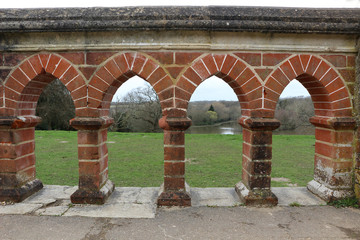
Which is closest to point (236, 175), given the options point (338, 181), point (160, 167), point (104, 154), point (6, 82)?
point (160, 167)

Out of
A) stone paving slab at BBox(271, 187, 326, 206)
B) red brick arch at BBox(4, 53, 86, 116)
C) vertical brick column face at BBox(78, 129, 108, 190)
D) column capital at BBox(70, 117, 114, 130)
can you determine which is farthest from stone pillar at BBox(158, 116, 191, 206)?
stone paving slab at BBox(271, 187, 326, 206)

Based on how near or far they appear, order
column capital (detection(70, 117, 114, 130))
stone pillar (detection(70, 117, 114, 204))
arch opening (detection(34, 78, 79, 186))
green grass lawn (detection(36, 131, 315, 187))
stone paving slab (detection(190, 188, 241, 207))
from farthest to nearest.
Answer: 1. arch opening (detection(34, 78, 79, 186))
2. green grass lawn (detection(36, 131, 315, 187))
3. stone paving slab (detection(190, 188, 241, 207))
4. stone pillar (detection(70, 117, 114, 204))
5. column capital (detection(70, 117, 114, 130))

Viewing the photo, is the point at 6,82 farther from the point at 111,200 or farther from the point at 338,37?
the point at 338,37

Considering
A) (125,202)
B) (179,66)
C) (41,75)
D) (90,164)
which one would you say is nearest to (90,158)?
(90,164)

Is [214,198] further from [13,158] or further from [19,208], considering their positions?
[13,158]

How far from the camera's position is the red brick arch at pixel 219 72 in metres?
3.86

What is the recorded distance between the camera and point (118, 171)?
7.22 metres

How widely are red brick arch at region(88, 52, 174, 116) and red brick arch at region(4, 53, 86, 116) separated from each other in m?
0.18

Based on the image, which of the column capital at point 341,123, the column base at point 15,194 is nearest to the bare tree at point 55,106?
the column base at point 15,194

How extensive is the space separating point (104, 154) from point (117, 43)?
173cm

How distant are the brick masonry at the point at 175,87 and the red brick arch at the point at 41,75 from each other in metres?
0.01

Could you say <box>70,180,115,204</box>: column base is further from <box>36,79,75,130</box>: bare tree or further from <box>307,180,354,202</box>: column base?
<box>36,79,75,130</box>: bare tree

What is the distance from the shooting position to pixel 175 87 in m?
3.86

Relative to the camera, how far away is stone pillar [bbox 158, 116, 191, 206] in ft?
12.6
